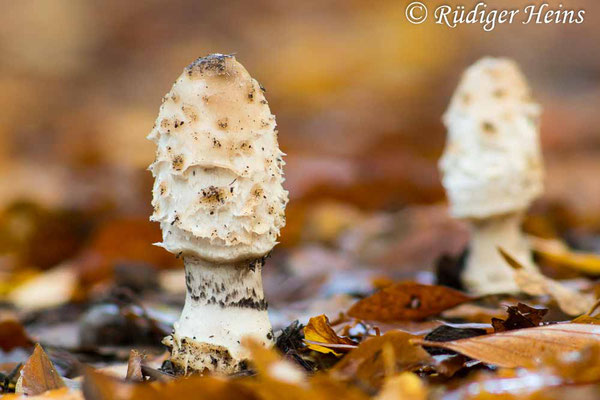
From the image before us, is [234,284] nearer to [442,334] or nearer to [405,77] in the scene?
[442,334]

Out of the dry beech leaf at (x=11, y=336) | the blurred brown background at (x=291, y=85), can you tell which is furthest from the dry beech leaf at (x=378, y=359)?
the blurred brown background at (x=291, y=85)

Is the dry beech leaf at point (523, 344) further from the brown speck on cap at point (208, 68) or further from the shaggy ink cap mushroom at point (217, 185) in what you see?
the brown speck on cap at point (208, 68)

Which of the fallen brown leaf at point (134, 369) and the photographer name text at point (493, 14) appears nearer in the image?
the fallen brown leaf at point (134, 369)

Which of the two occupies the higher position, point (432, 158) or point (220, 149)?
point (432, 158)

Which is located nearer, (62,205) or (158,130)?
(158,130)

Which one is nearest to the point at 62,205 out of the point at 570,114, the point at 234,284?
the point at 234,284

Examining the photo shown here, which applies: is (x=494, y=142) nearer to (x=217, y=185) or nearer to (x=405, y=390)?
(x=217, y=185)
